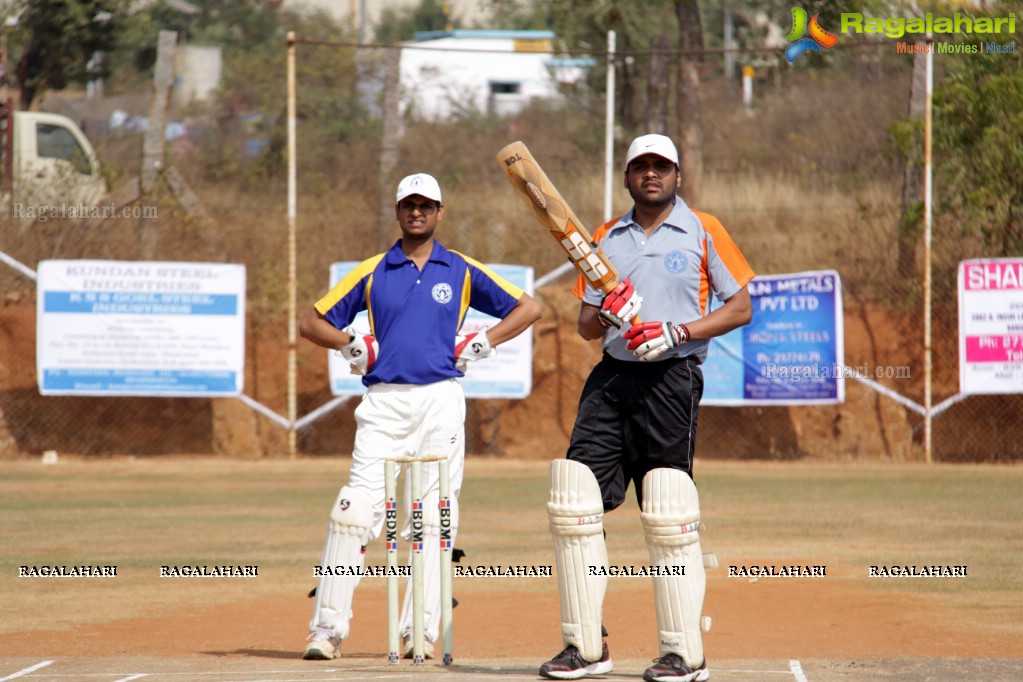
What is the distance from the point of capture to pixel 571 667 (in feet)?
18.2

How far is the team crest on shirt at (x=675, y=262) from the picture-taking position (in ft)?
19.2

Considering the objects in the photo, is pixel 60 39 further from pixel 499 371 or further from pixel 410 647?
pixel 410 647

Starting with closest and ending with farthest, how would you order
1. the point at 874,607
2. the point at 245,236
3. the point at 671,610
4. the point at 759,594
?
the point at 671,610
the point at 874,607
the point at 759,594
the point at 245,236

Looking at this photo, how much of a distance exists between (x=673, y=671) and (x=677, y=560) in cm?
42

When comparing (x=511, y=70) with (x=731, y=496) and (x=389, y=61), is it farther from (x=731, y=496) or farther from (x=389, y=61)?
(x=731, y=496)

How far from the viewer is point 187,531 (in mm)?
11875

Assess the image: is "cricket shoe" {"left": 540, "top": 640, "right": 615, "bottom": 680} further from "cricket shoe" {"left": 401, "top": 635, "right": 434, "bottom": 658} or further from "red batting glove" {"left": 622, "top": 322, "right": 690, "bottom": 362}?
"red batting glove" {"left": 622, "top": 322, "right": 690, "bottom": 362}

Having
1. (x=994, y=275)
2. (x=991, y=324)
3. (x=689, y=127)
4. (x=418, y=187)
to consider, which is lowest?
(x=991, y=324)

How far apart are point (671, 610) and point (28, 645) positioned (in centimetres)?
349

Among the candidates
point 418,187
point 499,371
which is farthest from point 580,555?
point 499,371

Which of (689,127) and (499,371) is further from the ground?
(689,127)

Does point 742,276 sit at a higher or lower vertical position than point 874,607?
higher

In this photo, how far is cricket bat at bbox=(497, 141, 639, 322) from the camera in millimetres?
5793

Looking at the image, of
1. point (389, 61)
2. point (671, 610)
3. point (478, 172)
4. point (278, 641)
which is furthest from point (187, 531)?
point (478, 172)
